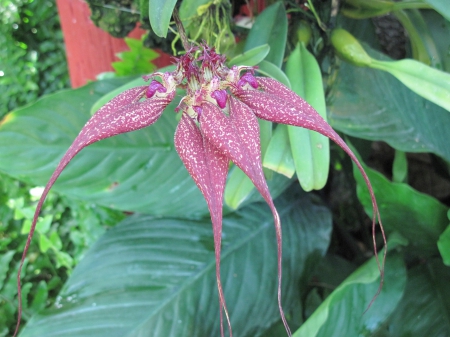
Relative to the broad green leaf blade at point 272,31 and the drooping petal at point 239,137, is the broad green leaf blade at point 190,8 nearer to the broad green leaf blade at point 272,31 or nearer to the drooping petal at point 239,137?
the broad green leaf blade at point 272,31

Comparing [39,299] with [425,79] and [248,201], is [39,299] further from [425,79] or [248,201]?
[425,79]

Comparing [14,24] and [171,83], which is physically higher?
[171,83]

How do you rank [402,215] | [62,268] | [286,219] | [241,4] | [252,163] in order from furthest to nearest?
[62,268] < [286,219] < [241,4] < [402,215] < [252,163]

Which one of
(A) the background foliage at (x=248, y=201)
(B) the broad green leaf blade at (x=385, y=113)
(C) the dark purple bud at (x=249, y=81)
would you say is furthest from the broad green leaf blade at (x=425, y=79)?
(C) the dark purple bud at (x=249, y=81)

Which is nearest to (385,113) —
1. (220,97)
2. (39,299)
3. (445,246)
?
(445,246)

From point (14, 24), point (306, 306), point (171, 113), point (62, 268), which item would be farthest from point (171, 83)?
point (14, 24)

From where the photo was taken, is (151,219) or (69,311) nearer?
(69,311)

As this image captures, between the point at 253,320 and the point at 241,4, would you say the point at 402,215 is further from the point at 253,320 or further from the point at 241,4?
the point at 241,4
